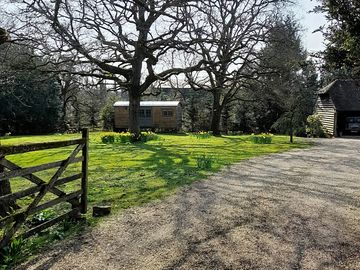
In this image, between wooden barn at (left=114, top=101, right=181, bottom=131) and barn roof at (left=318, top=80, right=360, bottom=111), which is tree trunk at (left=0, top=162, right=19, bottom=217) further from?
wooden barn at (left=114, top=101, right=181, bottom=131)

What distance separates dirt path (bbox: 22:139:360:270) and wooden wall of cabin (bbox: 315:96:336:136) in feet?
76.7

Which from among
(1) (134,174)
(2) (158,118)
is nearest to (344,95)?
(2) (158,118)

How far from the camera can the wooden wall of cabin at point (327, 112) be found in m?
30.2

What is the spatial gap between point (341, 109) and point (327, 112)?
1739 mm

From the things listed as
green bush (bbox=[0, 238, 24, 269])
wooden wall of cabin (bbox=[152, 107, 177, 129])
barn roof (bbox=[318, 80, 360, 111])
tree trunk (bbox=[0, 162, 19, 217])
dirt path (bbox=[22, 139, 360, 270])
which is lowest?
dirt path (bbox=[22, 139, 360, 270])

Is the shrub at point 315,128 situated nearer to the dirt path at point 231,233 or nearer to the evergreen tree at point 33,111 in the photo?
the dirt path at point 231,233

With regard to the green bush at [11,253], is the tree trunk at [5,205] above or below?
above

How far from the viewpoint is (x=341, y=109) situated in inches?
1176

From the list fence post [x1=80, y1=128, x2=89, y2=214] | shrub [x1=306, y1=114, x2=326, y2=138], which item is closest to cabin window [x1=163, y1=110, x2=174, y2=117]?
shrub [x1=306, y1=114, x2=326, y2=138]

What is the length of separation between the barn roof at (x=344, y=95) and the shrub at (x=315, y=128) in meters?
1.93

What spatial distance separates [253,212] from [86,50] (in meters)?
13.6

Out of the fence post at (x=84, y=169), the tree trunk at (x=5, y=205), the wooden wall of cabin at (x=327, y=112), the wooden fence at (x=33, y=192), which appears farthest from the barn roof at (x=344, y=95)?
Result: the tree trunk at (x=5, y=205)

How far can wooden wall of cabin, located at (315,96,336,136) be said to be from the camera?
1189 inches

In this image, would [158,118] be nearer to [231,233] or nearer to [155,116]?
[155,116]
